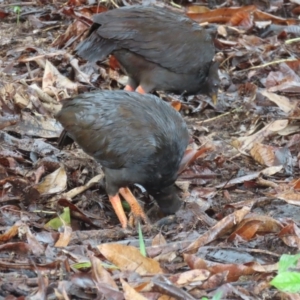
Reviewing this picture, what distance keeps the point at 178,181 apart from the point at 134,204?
58cm

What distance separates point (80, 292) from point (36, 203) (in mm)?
1760

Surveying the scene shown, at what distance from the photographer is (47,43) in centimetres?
819

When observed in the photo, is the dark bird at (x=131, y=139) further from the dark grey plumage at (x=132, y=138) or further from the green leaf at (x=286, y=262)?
the green leaf at (x=286, y=262)

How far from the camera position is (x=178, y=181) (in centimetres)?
586

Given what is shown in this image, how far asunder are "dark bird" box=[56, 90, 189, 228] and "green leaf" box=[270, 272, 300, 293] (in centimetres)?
198

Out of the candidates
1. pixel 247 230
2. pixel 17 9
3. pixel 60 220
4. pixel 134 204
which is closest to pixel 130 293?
pixel 247 230

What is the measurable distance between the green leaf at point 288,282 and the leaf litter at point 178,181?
29 centimetres

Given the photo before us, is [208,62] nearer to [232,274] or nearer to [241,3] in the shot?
[241,3]

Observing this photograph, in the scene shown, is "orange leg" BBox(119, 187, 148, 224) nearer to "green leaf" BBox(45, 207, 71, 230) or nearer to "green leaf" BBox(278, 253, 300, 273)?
"green leaf" BBox(45, 207, 71, 230)

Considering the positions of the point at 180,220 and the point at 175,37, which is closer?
the point at 180,220

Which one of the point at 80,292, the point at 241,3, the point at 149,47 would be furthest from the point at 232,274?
the point at 241,3

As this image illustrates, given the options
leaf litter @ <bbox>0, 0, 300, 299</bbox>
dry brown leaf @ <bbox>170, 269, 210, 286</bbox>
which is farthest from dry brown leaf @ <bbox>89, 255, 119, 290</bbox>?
dry brown leaf @ <bbox>170, 269, 210, 286</bbox>

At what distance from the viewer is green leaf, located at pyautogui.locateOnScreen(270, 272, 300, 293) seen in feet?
10.7

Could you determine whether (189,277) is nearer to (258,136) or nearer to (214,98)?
(258,136)
